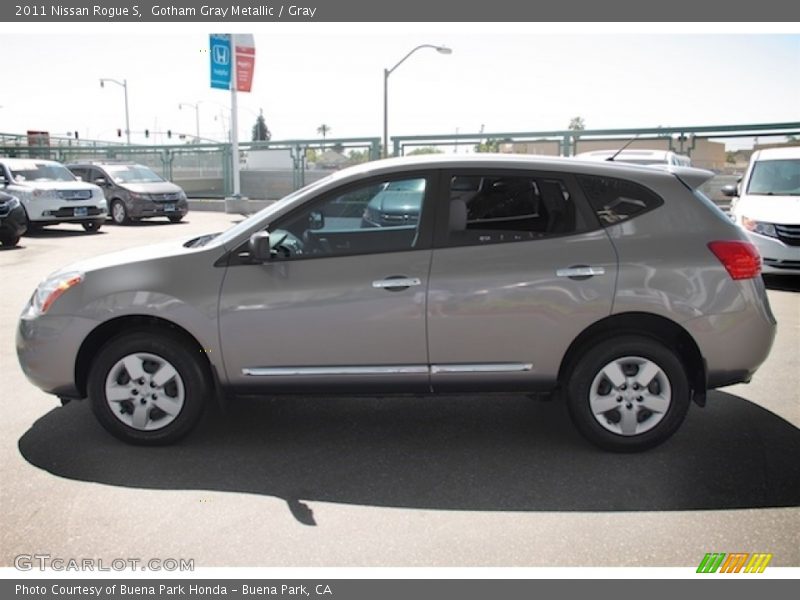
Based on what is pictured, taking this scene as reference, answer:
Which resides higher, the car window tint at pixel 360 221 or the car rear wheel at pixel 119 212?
the car window tint at pixel 360 221

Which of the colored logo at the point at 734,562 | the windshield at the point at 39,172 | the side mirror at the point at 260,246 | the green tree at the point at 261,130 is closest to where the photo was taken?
the colored logo at the point at 734,562

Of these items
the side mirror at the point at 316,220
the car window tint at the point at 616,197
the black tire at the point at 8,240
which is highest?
the car window tint at the point at 616,197

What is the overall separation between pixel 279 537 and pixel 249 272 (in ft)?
5.14

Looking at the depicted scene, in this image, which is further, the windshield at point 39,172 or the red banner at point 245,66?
the red banner at point 245,66

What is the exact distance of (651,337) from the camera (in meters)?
4.12

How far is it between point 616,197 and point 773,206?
724 cm

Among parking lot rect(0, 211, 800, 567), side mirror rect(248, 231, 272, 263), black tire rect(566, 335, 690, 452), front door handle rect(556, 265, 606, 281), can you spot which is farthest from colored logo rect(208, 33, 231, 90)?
black tire rect(566, 335, 690, 452)

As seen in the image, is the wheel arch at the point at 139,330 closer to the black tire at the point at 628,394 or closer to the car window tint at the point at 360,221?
the car window tint at the point at 360,221

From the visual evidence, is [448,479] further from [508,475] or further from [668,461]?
[668,461]

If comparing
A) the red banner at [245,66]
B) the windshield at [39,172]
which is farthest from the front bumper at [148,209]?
the red banner at [245,66]

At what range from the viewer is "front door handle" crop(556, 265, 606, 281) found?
4027 millimetres

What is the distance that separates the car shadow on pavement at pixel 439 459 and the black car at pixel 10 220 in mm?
10024

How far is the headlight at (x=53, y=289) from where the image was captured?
4227 millimetres

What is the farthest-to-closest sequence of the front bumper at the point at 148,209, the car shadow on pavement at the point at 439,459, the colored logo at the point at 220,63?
the colored logo at the point at 220,63 → the front bumper at the point at 148,209 → the car shadow on pavement at the point at 439,459
